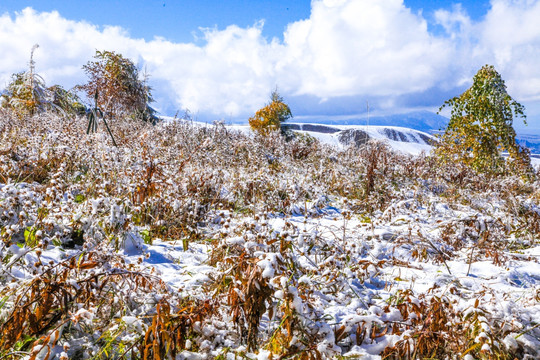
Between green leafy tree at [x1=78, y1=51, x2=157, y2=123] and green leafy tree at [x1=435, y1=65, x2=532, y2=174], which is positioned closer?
green leafy tree at [x1=435, y1=65, x2=532, y2=174]

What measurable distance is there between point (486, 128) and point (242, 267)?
952 cm

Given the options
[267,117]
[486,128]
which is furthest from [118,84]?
[486,128]

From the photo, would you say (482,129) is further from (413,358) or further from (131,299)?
(131,299)

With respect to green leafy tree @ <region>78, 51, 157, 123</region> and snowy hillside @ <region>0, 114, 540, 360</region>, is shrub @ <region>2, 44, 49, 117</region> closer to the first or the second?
green leafy tree @ <region>78, 51, 157, 123</region>

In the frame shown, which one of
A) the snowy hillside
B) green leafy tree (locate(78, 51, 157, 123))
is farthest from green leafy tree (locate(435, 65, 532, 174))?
green leafy tree (locate(78, 51, 157, 123))

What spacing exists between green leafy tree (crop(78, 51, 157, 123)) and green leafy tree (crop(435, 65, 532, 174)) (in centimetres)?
1314

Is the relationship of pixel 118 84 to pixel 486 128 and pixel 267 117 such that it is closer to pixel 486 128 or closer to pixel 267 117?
pixel 267 117

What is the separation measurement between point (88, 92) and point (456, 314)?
734 inches

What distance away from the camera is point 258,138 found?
42.1 feet

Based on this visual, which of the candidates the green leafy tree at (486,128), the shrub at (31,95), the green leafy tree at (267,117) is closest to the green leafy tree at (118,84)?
the shrub at (31,95)

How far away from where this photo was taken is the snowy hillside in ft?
6.25

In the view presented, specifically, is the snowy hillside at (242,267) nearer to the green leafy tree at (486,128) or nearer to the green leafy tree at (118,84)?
the green leafy tree at (486,128)

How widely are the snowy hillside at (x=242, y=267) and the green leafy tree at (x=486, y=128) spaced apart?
157 cm

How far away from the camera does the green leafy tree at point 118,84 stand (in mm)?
16141
